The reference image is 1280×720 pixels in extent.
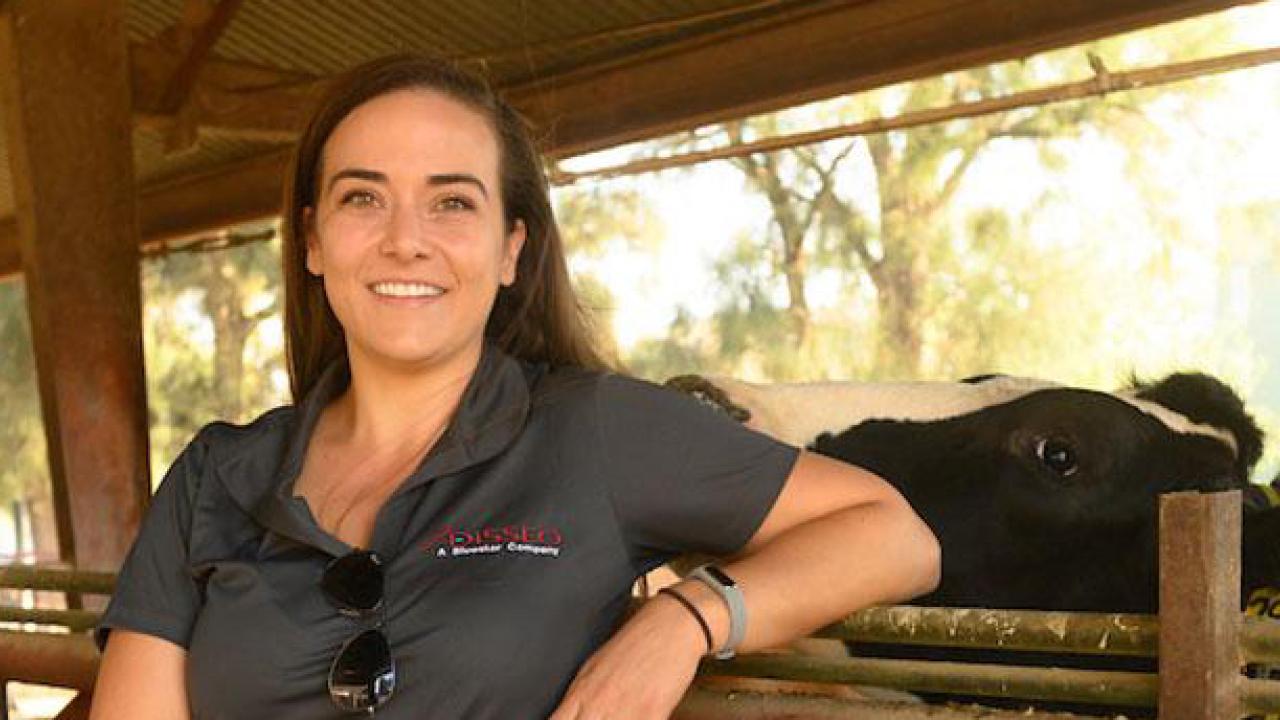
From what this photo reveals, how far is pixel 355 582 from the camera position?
172 cm

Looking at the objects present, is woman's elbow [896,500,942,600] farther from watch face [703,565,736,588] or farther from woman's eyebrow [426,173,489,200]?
woman's eyebrow [426,173,489,200]

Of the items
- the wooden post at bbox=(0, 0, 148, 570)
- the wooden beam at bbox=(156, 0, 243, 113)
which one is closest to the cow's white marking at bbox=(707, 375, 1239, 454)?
the wooden post at bbox=(0, 0, 148, 570)

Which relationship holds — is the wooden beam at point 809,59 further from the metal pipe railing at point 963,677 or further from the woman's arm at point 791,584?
the woman's arm at point 791,584

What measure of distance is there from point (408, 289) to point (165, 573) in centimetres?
46

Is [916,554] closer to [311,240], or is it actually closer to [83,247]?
[311,240]

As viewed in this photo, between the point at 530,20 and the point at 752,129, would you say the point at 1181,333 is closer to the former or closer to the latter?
the point at 752,129

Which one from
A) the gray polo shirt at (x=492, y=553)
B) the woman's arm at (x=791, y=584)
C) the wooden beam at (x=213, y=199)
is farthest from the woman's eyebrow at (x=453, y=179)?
the wooden beam at (x=213, y=199)

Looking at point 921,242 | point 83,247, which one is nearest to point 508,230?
point 83,247

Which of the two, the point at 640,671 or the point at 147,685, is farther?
the point at 147,685

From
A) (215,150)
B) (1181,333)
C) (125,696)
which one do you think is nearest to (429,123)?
(125,696)

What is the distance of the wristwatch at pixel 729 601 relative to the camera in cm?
168

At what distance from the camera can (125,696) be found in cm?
189

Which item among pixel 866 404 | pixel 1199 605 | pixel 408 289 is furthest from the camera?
pixel 866 404

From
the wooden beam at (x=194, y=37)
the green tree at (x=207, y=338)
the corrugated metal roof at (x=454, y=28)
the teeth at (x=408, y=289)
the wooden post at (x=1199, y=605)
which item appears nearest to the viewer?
the wooden post at (x=1199, y=605)
